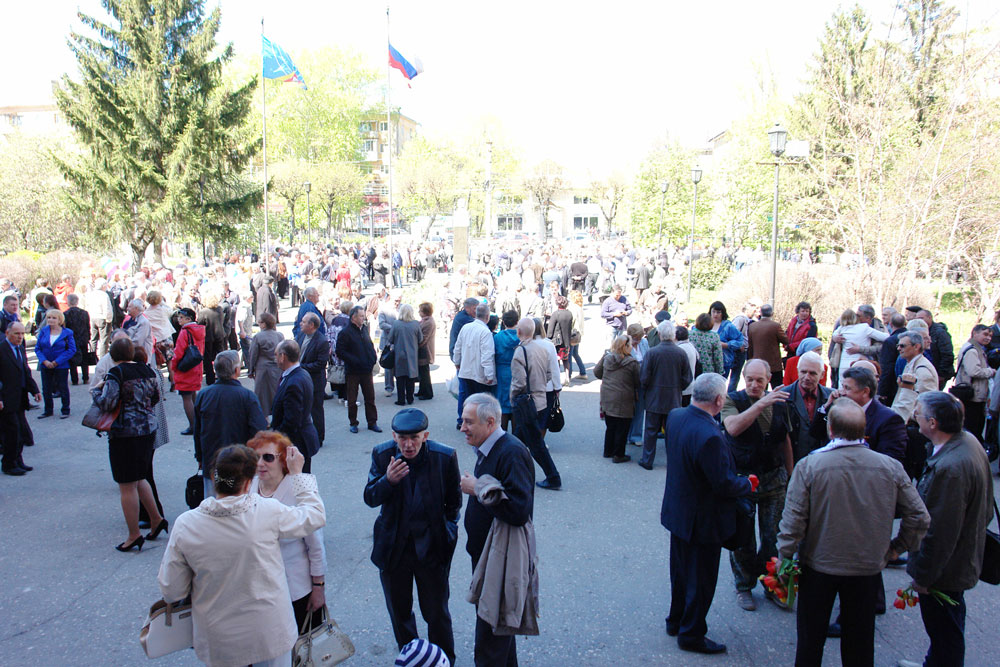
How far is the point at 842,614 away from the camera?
3.91 meters

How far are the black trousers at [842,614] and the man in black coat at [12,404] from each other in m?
8.02

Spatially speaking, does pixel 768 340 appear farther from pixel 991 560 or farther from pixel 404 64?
pixel 404 64

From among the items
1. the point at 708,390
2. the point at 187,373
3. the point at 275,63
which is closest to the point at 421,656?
the point at 708,390

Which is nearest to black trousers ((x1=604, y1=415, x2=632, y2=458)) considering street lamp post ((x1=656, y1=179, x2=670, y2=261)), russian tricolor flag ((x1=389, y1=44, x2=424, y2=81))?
street lamp post ((x1=656, y1=179, x2=670, y2=261))

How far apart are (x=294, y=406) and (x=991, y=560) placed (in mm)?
5116

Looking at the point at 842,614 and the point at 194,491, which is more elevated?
the point at 194,491

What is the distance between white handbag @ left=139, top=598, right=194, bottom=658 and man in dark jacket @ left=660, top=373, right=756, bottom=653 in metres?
2.82

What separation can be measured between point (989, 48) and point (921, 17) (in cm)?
835

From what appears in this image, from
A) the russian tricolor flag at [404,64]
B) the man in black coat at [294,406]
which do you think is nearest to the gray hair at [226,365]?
the man in black coat at [294,406]

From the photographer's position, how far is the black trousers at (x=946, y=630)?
3887 millimetres

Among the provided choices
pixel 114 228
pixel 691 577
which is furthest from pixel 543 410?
pixel 114 228

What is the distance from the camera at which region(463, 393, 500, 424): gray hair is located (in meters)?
3.72

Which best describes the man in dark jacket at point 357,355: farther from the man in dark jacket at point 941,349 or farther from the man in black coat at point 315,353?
the man in dark jacket at point 941,349

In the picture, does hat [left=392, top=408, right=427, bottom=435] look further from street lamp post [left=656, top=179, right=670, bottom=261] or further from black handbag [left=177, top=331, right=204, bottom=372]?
street lamp post [left=656, top=179, right=670, bottom=261]
